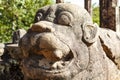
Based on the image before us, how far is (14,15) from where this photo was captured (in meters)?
15.4


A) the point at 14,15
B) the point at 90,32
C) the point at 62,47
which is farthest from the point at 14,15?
the point at 62,47

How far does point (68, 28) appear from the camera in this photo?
354 centimetres

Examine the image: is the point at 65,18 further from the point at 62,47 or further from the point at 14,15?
the point at 14,15

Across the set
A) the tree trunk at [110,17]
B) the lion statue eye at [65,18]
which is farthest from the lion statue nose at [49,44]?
the tree trunk at [110,17]

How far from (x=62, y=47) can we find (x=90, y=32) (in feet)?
0.95

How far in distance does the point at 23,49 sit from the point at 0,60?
11.9 ft

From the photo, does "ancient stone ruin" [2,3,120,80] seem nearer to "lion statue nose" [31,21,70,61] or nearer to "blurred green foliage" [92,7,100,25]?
"lion statue nose" [31,21,70,61]

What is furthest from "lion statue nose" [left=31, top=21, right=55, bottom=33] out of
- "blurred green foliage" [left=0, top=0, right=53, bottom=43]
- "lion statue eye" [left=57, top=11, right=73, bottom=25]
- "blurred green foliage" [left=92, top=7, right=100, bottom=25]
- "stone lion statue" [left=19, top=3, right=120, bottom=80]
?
"blurred green foliage" [left=92, top=7, right=100, bottom=25]

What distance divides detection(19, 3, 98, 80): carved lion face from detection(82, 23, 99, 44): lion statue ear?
0.04 ft

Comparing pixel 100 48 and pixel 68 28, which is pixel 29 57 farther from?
pixel 100 48

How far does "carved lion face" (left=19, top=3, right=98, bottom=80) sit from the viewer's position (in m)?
3.44

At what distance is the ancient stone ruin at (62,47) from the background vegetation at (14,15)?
33.8 feet

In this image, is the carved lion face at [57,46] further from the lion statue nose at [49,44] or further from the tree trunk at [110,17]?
the tree trunk at [110,17]

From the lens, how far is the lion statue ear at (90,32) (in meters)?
3.55
